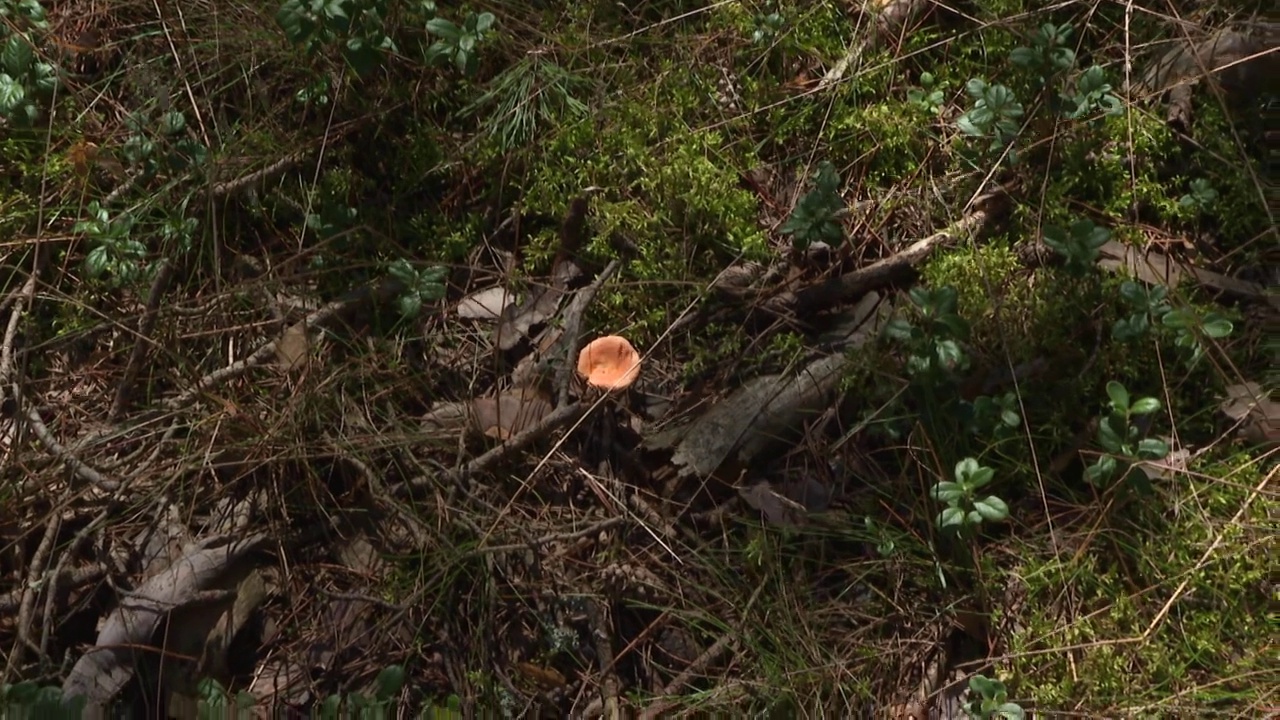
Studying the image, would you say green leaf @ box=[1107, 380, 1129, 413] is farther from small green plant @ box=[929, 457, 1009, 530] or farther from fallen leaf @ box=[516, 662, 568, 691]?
fallen leaf @ box=[516, 662, 568, 691]

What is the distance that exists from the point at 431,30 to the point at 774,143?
1.02 metres

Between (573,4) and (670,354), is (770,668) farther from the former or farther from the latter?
(573,4)

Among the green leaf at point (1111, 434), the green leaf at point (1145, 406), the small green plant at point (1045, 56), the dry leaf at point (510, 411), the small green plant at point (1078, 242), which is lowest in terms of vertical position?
the dry leaf at point (510, 411)

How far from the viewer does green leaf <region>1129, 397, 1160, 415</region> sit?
8.39 ft

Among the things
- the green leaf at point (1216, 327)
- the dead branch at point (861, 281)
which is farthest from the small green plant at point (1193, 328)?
the dead branch at point (861, 281)

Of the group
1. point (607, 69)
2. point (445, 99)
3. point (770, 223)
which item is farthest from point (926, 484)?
point (445, 99)

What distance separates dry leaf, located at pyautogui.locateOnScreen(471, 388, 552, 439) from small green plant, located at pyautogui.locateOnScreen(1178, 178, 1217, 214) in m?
1.82

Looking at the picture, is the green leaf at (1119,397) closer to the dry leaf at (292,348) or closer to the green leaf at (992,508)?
the green leaf at (992,508)

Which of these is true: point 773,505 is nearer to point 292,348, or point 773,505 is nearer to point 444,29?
point 292,348

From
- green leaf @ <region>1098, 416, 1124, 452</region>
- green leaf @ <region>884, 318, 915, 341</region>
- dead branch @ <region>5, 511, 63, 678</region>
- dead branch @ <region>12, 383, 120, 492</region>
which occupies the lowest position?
dead branch @ <region>5, 511, 63, 678</region>

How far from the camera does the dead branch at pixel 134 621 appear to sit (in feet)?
8.51

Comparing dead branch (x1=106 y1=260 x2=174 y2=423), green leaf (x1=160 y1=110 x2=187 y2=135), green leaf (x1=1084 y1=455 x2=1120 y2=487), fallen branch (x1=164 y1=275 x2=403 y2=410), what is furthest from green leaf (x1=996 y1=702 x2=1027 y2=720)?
green leaf (x1=160 y1=110 x2=187 y2=135)

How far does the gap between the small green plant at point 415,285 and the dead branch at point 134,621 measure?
76 cm

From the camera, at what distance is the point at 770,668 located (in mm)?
2531
